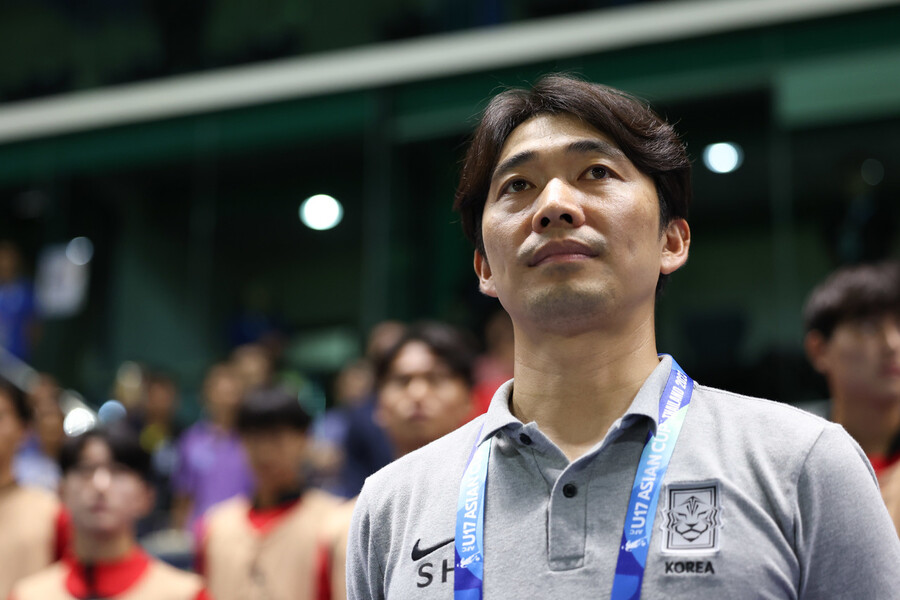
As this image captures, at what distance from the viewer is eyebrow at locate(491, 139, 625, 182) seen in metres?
1.79

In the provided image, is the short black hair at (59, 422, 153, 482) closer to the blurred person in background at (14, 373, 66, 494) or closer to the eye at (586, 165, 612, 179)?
the blurred person in background at (14, 373, 66, 494)

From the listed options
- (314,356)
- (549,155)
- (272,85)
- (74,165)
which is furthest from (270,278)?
(549,155)

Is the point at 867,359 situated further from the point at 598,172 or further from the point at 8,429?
the point at 8,429

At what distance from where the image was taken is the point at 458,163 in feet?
7.24

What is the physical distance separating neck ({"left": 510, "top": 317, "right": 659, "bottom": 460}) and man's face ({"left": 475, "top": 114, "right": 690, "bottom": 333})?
0.05m

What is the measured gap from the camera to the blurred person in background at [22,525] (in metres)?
4.34

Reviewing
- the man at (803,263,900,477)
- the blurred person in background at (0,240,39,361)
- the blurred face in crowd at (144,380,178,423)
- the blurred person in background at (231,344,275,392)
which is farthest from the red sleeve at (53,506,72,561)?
the blurred person in background at (0,240,39,361)

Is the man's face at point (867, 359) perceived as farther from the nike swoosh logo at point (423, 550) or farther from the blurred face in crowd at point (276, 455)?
the blurred face in crowd at point (276, 455)

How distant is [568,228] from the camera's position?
5.68 ft

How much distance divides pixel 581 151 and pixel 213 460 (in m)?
5.39

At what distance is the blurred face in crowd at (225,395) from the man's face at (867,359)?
14.5 ft

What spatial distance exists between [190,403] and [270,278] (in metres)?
1.32

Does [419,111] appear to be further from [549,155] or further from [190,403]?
[549,155]

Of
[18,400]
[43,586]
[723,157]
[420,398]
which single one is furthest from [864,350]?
[723,157]
